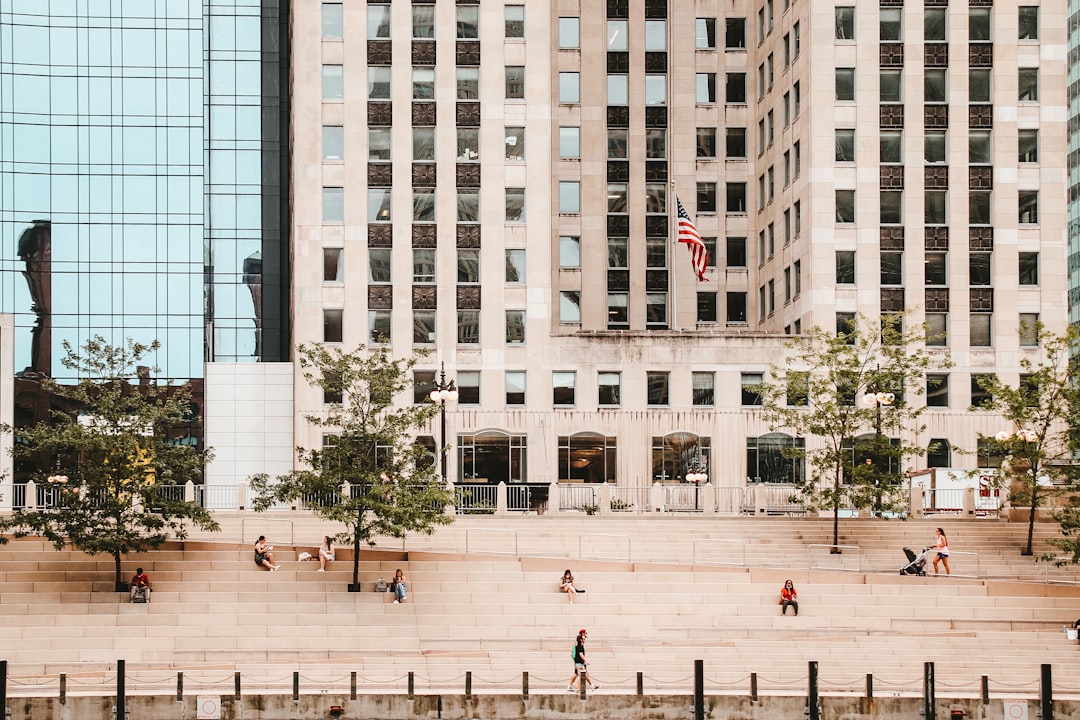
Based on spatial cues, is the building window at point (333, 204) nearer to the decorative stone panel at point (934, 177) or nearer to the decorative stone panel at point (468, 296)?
the decorative stone panel at point (468, 296)

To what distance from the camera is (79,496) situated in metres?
45.3

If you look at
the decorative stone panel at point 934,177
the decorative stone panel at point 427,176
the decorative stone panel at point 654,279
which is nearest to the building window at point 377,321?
the decorative stone panel at point 427,176

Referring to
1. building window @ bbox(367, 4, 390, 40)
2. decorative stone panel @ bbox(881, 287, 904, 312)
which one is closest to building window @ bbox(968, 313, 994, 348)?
decorative stone panel @ bbox(881, 287, 904, 312)

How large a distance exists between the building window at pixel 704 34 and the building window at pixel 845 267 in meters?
17.2

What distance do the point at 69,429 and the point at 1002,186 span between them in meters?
45.7

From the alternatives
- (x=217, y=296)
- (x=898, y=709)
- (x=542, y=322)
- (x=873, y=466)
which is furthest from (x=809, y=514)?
(x=217, y=296)

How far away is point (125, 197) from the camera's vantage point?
8425 centimetres

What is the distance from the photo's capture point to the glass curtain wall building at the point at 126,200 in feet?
274

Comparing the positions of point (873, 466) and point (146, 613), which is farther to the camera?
point (873, 466)

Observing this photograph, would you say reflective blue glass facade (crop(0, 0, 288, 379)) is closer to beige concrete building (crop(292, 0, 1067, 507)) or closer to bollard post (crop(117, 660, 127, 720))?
beige concrete building (crop(292, 0, 1067, 507))

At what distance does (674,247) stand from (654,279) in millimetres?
8396

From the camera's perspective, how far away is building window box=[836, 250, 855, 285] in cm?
7025

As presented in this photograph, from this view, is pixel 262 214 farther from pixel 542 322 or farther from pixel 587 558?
pixel 587 558

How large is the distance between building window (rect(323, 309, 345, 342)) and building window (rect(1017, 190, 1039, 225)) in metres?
33.1
